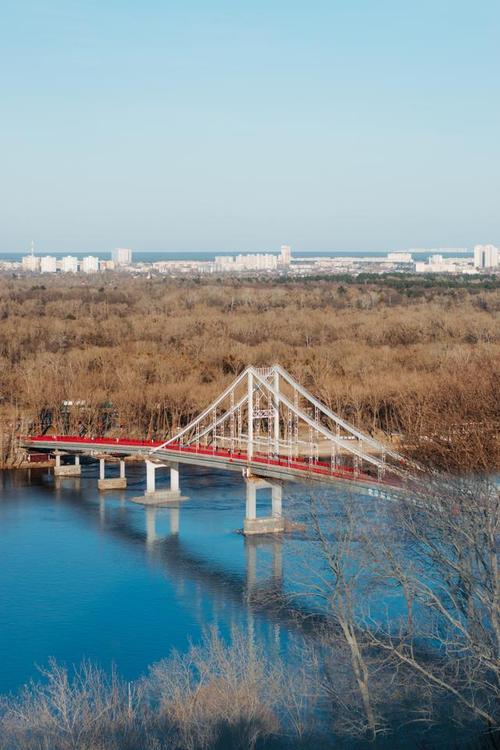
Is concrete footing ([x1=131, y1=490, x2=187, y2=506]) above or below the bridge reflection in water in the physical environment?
above

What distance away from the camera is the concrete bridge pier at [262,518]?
17984 millimetres

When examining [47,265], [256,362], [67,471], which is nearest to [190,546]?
[67,471]

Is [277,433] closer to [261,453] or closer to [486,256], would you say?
[261,453]

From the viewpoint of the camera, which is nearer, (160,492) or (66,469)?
(160,492)

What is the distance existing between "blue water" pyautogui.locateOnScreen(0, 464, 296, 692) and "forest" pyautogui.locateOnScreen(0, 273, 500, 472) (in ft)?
11.3

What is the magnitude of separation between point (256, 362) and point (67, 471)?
32.1ft

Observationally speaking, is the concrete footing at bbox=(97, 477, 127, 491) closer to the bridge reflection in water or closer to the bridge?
the bridge

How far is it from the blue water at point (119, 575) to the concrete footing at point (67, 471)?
1682 millimetres

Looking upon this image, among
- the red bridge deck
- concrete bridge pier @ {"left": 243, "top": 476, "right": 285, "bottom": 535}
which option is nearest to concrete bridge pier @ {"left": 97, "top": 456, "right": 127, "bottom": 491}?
the red bridge deck

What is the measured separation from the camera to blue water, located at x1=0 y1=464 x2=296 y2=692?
12.8 meters

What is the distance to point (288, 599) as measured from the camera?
13.7 metres

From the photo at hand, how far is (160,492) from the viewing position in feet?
69.5

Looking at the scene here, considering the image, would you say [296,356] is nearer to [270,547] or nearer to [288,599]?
[270,547]

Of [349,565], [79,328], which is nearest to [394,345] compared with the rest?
[79,328]
